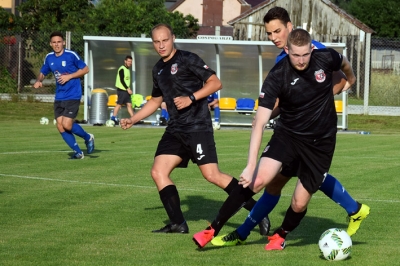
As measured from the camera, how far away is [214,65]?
27.1 meters

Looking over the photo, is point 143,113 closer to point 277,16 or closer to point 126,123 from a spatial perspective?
point 126,123

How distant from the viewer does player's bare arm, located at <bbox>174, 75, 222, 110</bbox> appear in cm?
768

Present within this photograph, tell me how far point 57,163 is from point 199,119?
6671 millimetres

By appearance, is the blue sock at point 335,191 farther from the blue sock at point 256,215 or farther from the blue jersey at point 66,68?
the blue jersey at point 66,68

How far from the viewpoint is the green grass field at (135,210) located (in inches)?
267

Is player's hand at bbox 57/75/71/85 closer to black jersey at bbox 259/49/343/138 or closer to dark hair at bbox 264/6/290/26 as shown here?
dark hair at bbox 264/6/290/26

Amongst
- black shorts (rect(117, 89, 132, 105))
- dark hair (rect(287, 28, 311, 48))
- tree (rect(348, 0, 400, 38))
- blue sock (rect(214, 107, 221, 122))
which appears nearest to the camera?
dark hair (rect(287, 28, 311, 48))

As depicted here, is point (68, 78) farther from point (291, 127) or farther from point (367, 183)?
point (291, 127)

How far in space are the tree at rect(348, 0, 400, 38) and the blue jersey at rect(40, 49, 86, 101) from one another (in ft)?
153

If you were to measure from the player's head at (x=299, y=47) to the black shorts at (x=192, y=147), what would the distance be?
175 cm

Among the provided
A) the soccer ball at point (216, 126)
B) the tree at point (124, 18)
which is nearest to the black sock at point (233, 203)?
the soccer ball at point (216, 126)

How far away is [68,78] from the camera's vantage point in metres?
14.2

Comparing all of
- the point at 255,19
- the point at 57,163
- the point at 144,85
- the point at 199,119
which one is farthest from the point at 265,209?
Answer: the point at 255,19

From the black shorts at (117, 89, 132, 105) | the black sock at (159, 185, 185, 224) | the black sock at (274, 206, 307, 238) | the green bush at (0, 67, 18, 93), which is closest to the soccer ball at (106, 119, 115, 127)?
the black shorts at (117, 89, 132, 105)
